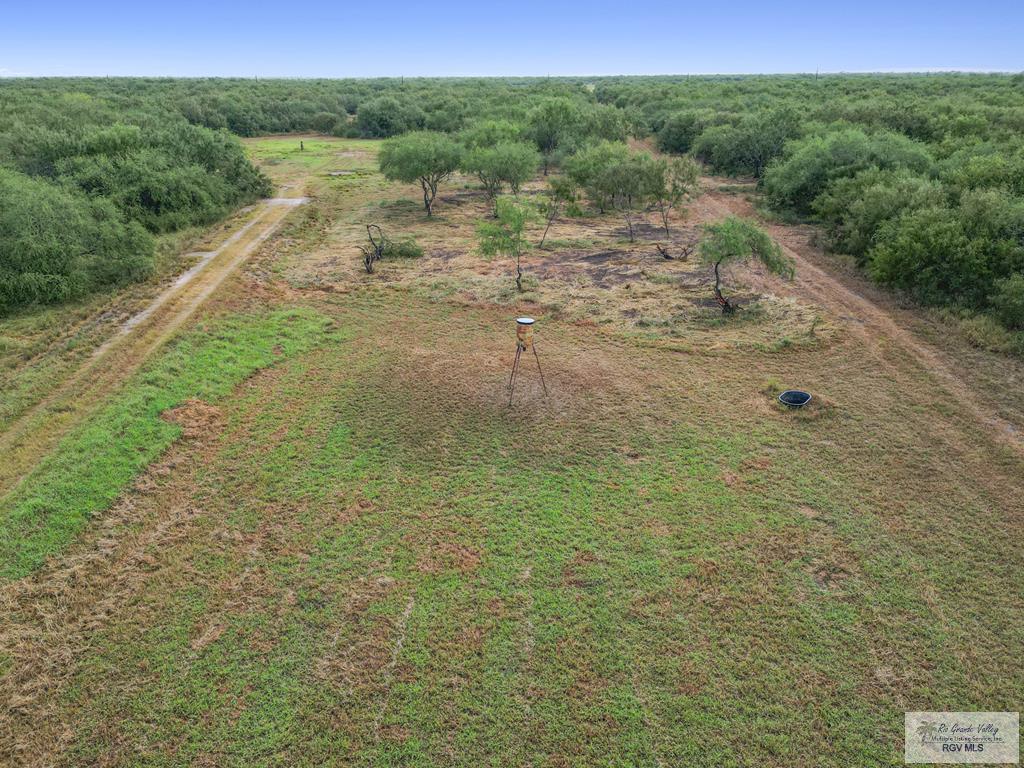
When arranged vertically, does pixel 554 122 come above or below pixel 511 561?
above

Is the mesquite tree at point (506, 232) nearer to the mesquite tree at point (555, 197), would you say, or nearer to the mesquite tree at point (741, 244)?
the mesquite tree at point (555, 197)

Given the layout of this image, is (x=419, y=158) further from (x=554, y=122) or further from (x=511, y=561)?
(x=511, y=561)

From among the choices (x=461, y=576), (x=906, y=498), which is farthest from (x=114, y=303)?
(x=906, y=498)

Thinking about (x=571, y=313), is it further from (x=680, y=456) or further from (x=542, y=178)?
(x=542, y=178)

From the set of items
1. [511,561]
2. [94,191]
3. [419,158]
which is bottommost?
[511,561]

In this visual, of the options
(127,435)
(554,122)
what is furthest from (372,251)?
(554,122)

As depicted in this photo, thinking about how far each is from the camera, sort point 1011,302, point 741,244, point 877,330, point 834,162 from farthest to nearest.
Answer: point 834,162 → point 741,244 → point 877,330 → point 1011,302

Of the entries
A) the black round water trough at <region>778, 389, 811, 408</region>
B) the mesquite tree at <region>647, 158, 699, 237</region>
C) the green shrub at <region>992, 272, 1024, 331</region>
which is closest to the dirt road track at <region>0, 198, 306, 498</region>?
the black round water trough at <region>778, 389, 811, 408</region>
